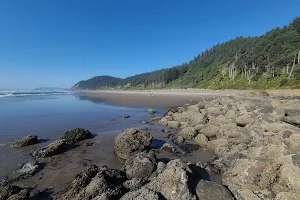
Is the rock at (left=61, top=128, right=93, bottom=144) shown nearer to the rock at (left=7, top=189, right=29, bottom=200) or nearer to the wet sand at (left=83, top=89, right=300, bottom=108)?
the rock at (left=7, top=189, right=29, bottom=200)

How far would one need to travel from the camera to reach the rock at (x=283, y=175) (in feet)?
17.2

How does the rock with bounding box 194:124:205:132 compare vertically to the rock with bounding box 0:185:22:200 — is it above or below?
below

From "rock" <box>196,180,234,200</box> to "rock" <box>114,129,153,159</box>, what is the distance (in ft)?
15.2

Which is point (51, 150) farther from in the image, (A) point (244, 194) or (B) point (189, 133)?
(A) point (244, 194)

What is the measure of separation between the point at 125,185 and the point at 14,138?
10.6 meters

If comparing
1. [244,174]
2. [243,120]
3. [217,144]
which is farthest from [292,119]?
[244,174]

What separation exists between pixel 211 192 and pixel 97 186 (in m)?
3.36

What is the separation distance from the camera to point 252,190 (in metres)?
5.51

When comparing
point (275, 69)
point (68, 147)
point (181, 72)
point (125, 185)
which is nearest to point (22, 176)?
point (68, 147)

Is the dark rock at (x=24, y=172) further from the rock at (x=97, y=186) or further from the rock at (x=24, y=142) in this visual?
the rock at (x=24, y=142)

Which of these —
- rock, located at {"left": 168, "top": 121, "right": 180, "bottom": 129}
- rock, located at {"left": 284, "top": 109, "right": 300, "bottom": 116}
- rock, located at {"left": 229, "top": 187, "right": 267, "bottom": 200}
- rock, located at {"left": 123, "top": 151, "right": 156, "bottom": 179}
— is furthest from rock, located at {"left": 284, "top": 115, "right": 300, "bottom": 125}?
rock, located at {"left": 123, "top": 151, "right": 156, "bottom": 179}

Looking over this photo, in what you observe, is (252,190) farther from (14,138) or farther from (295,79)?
(295,79)

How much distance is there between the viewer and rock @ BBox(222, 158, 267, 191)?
5.93 metres

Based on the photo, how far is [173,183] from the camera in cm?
548
